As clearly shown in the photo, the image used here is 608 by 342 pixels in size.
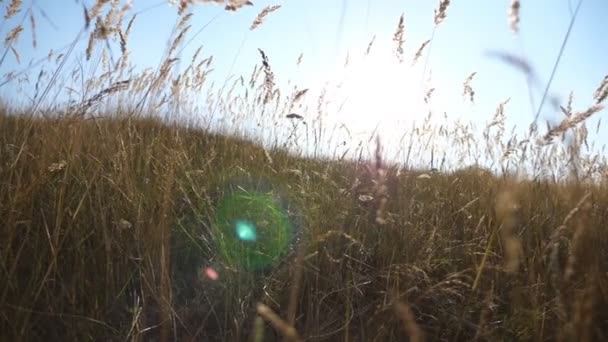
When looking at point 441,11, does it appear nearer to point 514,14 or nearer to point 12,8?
point 514,14

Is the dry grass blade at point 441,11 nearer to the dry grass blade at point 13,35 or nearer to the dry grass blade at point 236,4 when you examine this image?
the dry grass blade at point 236,4

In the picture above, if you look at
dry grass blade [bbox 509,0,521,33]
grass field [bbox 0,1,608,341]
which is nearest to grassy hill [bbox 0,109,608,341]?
grass field [bbox 0,1,608,341]

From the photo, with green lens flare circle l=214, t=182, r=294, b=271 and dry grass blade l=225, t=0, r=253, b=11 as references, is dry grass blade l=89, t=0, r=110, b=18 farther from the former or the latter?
green lens flare circle l=214, t=182, r=294, b=271

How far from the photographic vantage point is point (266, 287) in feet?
4.00

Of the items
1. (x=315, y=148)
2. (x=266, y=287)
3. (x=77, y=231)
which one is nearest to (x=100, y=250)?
(x=77, y=231)

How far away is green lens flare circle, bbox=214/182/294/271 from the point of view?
4.43ft

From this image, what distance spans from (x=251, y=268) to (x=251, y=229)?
8.4 inches

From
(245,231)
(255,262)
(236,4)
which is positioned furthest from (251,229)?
(236,4)

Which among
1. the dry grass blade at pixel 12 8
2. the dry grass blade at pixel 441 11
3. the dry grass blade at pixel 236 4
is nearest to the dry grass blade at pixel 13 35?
the dry grass blade at pixel 12 8

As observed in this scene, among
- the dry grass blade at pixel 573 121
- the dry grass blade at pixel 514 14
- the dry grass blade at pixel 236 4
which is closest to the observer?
the dry grass blade at pixel 573 121

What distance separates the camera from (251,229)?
152 cm

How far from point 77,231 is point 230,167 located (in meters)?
0.78

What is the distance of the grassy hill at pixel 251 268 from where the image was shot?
3.42ft

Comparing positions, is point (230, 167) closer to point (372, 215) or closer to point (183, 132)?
point (372, 215)
